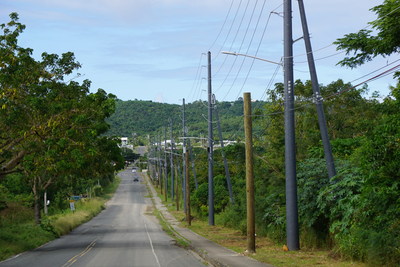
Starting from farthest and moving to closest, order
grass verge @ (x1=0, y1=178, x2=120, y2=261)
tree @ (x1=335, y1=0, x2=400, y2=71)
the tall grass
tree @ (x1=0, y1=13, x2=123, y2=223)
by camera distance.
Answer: the tall grass
grass verge @ (x1=0, y1=178, x2=120, y2=261)
tree @ (x1=0, y1=13, x2=123, y2=223)
tree @ (x1=335, y1=0, x2=400, y2=71)

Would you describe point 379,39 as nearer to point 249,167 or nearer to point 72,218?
point 249,167

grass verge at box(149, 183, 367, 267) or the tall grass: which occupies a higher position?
grass verge at box(149, 183, 367, 267)

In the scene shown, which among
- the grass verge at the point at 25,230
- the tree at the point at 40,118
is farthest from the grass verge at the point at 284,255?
the grass verge at the point at 25,230

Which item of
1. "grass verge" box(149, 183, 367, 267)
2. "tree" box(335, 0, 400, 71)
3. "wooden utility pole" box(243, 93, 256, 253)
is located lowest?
"grass verge" box(149, 183, 367, 267)

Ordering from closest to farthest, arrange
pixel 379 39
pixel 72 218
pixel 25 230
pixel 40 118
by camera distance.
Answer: pixel 379 39
pixel 40 118
pixel 25 230
pixel 72 218

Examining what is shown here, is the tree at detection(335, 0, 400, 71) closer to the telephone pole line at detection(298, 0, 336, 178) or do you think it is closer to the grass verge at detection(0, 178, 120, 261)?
the telephone pole line at detection(298, 0, 336, 178)

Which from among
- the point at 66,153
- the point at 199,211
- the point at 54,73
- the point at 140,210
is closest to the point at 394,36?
the point at 66,153

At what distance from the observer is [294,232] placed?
68.3 feet

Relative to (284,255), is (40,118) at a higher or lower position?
higher

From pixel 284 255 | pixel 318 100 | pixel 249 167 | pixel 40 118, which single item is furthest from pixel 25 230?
pixel 318 100

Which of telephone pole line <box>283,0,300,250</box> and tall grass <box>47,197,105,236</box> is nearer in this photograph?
telephone pole line <box>283,0,300,250</box>

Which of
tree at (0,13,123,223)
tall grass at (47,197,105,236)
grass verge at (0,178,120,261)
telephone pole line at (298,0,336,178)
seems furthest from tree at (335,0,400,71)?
tall grass at (47,197,105,236)

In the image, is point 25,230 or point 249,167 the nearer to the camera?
point 249,167

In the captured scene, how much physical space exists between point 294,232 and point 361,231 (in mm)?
4934
